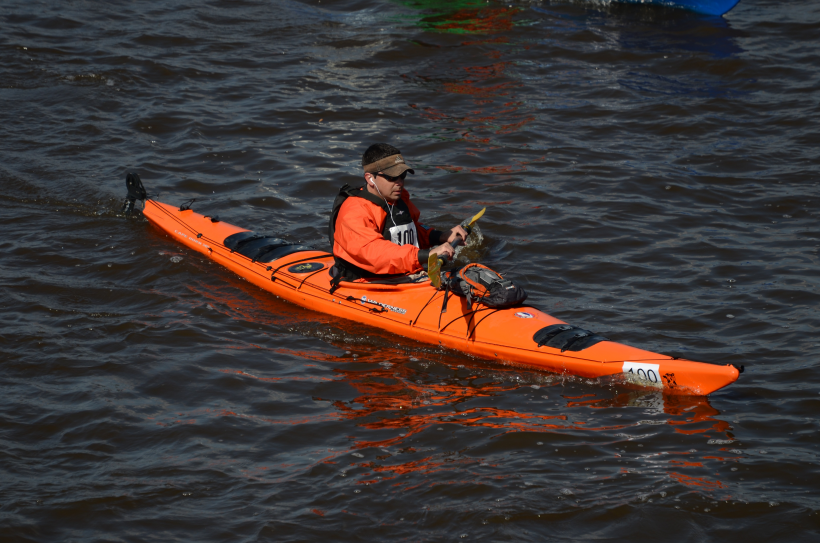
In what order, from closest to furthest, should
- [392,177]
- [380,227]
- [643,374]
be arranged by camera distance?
[643,374] → [392,177] → [380,227]

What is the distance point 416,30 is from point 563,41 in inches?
90.3

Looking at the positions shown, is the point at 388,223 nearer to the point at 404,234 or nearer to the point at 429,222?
the point at 404,234

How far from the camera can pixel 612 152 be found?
848 cm

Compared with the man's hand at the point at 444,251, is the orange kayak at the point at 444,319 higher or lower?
lower

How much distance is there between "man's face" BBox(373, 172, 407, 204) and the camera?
5.07 metres

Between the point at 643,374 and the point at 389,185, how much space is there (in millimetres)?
2008

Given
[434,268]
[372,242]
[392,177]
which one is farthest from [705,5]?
[434,268]

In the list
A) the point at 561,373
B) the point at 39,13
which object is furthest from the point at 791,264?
the point at 39,13

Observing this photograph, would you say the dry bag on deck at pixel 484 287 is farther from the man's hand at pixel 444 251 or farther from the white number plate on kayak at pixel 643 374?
the white number plate on kayak at pixel 643 374

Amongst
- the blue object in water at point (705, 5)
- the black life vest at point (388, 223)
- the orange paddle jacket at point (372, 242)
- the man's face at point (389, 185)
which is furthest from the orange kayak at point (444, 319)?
the blue object in water at point (705, 5)

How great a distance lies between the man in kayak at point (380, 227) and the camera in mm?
5027

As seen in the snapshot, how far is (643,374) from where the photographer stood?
4.36 m

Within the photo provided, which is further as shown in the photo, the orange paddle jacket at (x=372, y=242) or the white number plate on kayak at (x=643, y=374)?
the orange paddle jacket at (x=372, y=242)

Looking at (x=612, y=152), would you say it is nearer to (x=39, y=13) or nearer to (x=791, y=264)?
(x=791, y=264)
